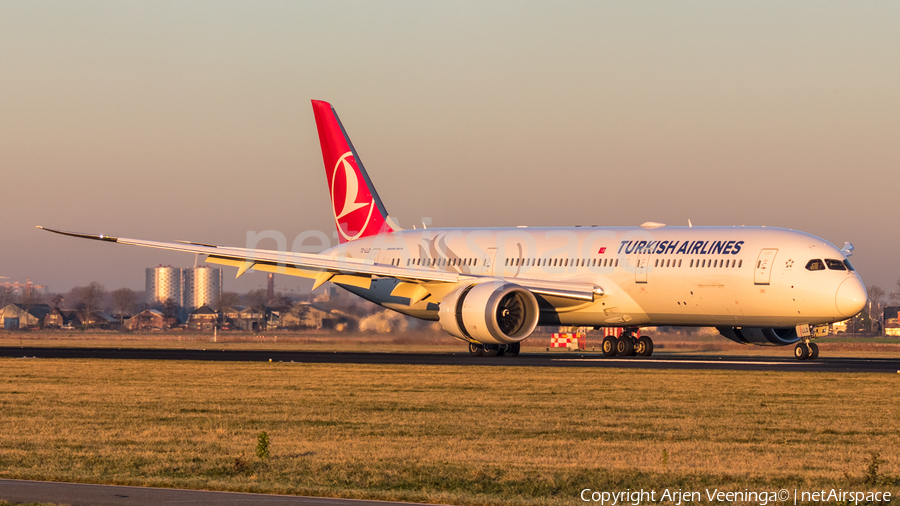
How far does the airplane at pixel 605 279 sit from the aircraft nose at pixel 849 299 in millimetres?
37

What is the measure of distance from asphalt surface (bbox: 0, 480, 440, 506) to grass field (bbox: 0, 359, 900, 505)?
0.45 metres

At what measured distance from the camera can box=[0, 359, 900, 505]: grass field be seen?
13.6 m

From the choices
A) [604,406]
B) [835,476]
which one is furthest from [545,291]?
[835,476]

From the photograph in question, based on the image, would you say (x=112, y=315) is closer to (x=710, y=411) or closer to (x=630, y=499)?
(x=710, y=411)

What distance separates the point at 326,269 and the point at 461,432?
925 inches

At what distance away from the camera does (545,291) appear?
127 feet

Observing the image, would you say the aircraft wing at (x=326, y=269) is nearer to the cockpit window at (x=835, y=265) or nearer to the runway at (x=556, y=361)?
the runway at (x=556, y=361)

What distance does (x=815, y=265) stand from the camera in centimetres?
3438

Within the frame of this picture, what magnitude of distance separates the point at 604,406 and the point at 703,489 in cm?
846

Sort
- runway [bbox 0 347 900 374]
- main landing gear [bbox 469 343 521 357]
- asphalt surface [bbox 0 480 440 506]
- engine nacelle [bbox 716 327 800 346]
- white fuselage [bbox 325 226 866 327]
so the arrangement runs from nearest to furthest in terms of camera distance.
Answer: asphalt surface [bbox 0 480 440 506] < runway [bbox 0 347 900 374] < white fuselage [bbox 325 226 866 327] < engine nacelle [bbox 716 327 800 346] < main landing gear [bbox 469 343 521 357]

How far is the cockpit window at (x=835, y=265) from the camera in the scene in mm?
34312

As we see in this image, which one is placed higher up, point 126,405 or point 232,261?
point 232,261

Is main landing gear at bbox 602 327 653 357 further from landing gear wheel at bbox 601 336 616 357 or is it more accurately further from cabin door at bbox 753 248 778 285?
cabin door at bbox 753 248 778 285

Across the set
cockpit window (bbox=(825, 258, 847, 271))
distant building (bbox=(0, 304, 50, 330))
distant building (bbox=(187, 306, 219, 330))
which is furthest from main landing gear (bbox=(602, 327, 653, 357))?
distant building (bbox=(0, 304, 50, 330))
